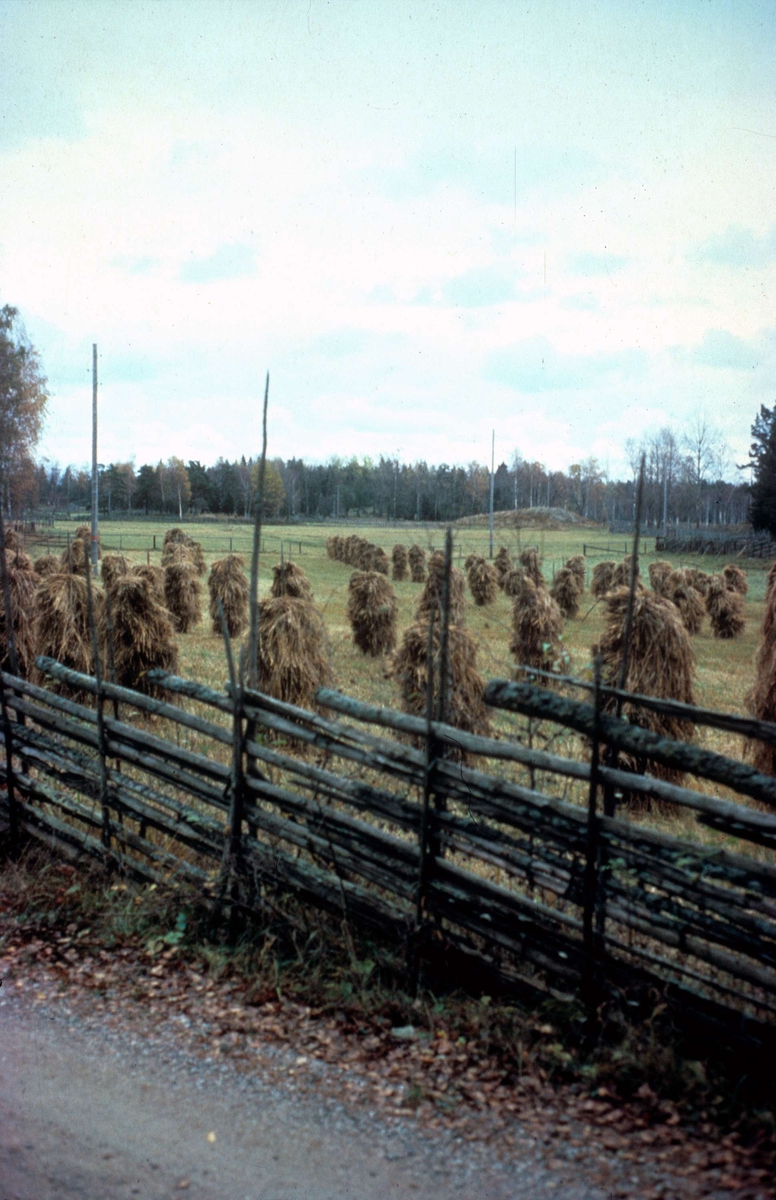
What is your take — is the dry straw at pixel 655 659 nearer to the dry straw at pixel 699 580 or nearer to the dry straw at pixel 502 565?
the dry straw at pixel 699 580

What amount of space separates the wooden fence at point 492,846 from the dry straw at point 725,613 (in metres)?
21.0

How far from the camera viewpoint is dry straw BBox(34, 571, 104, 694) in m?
11.5

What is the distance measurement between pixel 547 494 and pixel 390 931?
13651 mm

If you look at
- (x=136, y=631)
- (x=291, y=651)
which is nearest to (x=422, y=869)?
(x=291, y=651)

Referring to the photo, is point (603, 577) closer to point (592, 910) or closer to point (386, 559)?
point (386, 559)

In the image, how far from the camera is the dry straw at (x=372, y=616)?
19719 millimetres

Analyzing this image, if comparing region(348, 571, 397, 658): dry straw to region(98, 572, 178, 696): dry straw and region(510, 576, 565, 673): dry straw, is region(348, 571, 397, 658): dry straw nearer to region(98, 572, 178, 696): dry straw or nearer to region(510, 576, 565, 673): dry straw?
region(510, 576, 565, 673): dry straw

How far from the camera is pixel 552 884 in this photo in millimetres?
3965

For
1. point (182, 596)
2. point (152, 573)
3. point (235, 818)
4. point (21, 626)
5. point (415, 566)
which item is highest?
point (152, 573)

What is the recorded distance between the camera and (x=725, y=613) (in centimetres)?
2492

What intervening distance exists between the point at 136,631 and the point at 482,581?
20.5 meters

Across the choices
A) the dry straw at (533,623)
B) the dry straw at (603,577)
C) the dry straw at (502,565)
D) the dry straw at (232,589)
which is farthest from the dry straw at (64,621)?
the dry straw at (502,565)

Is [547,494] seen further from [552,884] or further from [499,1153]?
[499,1153]

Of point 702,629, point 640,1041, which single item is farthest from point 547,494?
point 640,1041
